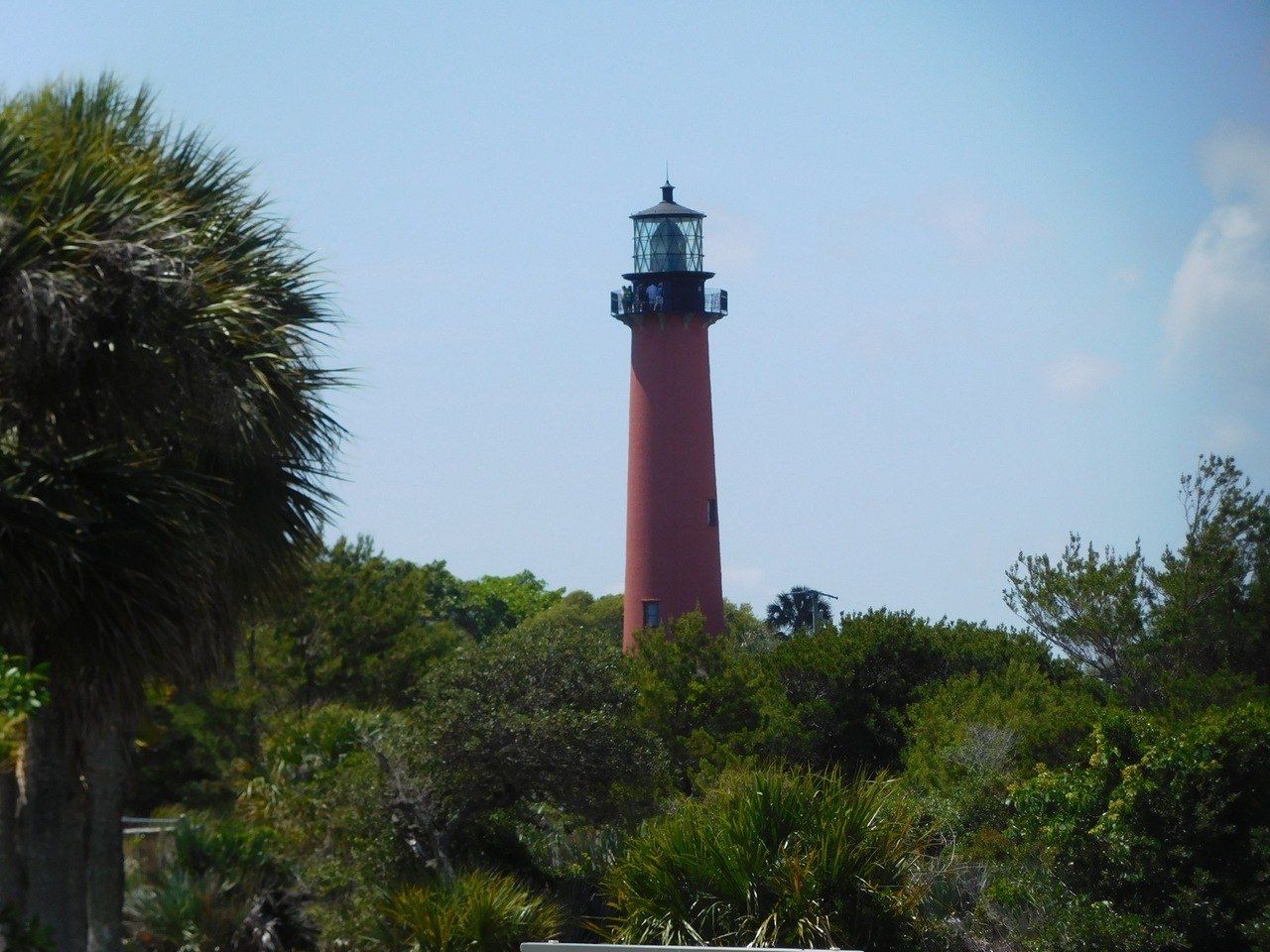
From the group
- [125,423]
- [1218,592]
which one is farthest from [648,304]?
[125,423]

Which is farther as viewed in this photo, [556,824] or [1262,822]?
[556,824]

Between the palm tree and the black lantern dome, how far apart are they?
28.2 m

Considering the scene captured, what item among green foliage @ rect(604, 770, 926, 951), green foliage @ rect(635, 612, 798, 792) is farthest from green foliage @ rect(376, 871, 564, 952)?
green foliage @ rect(635, 612, 798, 792)

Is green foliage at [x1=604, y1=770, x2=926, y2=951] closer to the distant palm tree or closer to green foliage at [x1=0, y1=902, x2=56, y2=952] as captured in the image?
green foliage at [x1=0, y1=902, x2=56, y2=952]

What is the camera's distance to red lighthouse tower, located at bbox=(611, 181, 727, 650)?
125 feet

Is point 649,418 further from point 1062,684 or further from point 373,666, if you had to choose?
point 1062,684

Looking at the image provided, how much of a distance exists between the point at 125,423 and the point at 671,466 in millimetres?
28551

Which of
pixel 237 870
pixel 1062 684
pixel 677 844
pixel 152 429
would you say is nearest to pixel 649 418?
pixel 1062 684

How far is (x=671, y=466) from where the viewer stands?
3812 centimetres

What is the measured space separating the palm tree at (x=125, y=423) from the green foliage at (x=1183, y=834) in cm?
722

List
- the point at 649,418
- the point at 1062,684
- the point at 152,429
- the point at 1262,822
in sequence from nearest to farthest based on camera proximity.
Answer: the point at 152,429, the point at 1262,822, the point at 1062,684, the point at 649,418

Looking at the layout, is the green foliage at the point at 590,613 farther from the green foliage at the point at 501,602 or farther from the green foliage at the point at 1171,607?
the green foliage at the point at 1171,607

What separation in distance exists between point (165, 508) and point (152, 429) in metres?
0.86

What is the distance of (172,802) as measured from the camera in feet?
107
